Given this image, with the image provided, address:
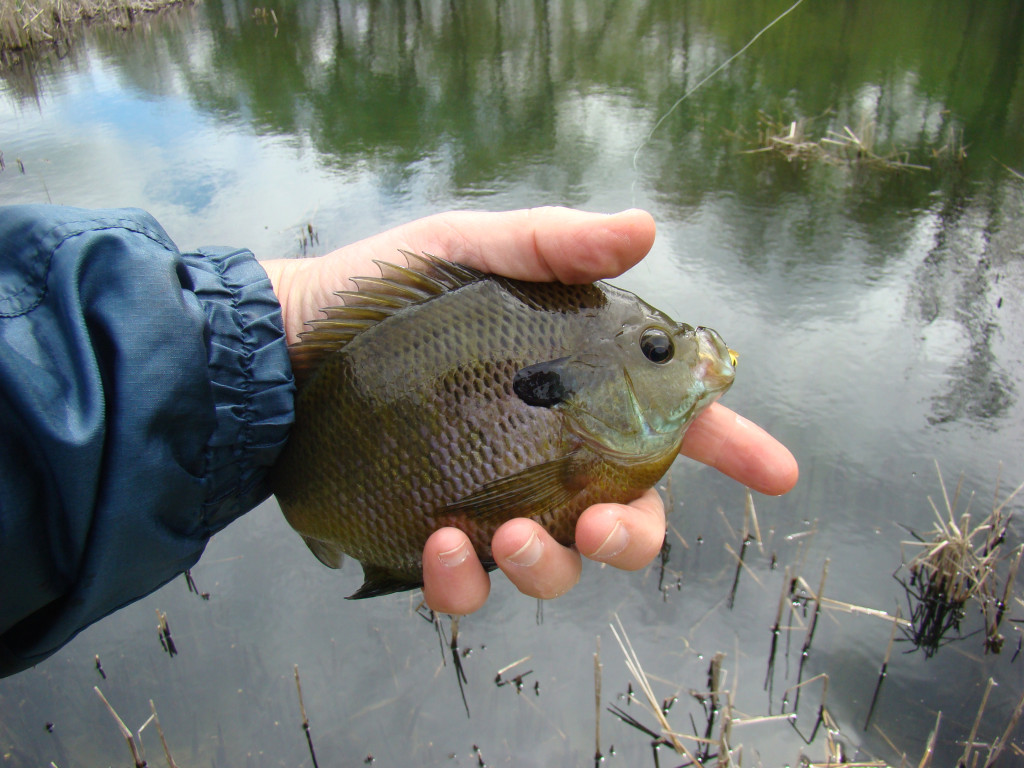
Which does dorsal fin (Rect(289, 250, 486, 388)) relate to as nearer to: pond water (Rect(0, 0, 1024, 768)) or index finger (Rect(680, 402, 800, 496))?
index finger (Rect(680, 402, 800, 496))

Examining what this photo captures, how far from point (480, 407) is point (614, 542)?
0.57m

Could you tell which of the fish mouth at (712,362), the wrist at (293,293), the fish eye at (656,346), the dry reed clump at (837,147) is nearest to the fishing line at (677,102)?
the dry reed clump at (837,147)

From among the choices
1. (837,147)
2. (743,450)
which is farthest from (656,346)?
(837,147)

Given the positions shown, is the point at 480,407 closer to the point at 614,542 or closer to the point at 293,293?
the point at 614,542

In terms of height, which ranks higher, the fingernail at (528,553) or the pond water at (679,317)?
the fingernail at (528,553)

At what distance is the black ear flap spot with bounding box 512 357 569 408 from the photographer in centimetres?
199

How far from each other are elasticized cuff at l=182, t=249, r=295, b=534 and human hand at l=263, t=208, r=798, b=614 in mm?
479

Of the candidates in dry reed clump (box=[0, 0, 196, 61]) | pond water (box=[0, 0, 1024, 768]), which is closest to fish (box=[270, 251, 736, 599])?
pond water (box=[0, 0, 1024, 768])

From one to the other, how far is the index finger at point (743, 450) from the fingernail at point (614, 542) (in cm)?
56

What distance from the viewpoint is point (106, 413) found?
1.84m

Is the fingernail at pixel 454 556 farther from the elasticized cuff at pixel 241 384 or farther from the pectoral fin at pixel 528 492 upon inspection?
the elasticized cuff at pixel 241 384

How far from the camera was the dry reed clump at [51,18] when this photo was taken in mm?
15031

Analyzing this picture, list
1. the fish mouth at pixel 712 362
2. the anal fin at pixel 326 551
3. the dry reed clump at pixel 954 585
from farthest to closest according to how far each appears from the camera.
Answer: the dry reed clump at pixel 954 585, the anal fin at pixel 326 551, the fish mouth at pixel 712 362

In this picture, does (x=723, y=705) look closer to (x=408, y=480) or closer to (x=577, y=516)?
(x=577, y=516)
